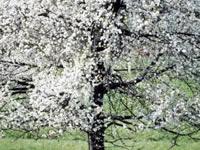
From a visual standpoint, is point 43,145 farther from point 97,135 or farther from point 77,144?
point 97,135

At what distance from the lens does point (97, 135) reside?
11453 mm

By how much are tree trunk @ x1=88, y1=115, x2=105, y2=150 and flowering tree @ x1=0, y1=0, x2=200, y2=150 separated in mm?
23

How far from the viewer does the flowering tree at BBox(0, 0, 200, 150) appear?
10180 millimetres

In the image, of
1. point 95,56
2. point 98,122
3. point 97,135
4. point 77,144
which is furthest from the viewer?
point 77,144

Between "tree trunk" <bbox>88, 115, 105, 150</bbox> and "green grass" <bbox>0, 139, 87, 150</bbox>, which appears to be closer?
"tree trunk" <bbox>88, 115, 105, 150</bbox>

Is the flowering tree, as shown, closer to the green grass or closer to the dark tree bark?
the dark tree bark

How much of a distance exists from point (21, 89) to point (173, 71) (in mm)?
3257

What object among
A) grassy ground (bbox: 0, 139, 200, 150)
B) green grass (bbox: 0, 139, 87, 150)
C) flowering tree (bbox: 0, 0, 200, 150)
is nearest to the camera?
flowering tree (bbox: 0, 0, 200, 150)

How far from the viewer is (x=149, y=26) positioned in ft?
33.8

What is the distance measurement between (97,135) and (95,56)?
179 centimetres

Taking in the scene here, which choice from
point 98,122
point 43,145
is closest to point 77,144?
point 43,145

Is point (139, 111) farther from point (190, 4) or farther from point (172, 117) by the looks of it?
point (190, 4)

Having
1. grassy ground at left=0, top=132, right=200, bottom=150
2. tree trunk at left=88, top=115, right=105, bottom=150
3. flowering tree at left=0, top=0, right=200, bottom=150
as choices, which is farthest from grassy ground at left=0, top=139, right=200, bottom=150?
flowering tree at left=0, top=0, right=200, bottom=150

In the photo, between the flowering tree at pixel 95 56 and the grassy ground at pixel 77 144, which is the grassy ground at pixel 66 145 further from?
the flowering tree at pixel 95 56
